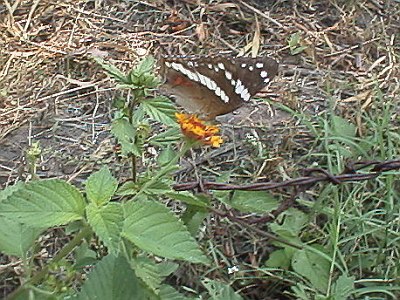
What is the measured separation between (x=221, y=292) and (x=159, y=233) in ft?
1.44

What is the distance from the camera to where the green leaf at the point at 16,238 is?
1490 mm

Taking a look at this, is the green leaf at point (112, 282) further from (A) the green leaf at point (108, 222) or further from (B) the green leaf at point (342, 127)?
(B) the green leaf at point (342, 127)

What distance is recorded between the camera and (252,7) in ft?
10.5

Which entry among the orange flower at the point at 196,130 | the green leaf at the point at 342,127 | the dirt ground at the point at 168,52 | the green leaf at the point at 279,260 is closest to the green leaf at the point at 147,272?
the orange flower at the point at 196,130

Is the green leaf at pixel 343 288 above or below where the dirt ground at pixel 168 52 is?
below

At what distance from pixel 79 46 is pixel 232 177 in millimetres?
891

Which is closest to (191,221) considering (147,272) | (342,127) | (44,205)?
(147,272)

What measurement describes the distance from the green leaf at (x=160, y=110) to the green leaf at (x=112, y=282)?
1.09 feet

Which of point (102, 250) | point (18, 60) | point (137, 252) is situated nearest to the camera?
point (137, 252)

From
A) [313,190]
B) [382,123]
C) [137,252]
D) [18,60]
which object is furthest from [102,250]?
[18,60]

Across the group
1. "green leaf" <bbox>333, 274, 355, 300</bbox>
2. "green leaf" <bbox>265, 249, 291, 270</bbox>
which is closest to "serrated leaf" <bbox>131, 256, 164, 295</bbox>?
"green leaf" <bbox>333, 274, 355, 300</bbox>

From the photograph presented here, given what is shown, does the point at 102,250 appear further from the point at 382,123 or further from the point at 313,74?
the point at 313,74

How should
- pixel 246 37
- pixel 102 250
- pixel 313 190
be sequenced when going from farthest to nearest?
pixel 246 37
pixel 313 190
pixel 102 250

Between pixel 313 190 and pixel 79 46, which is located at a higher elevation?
pixel 79 46
